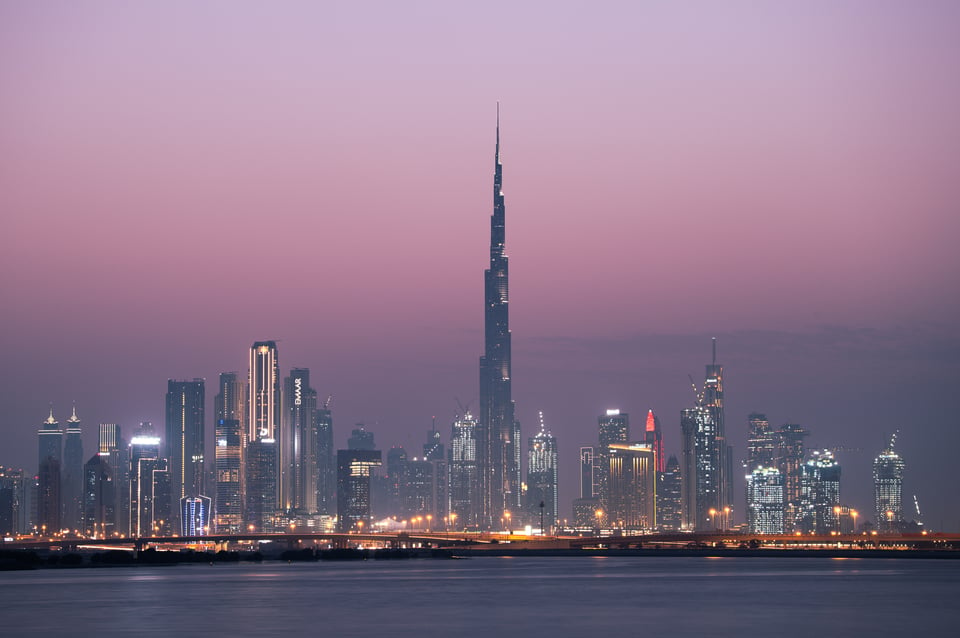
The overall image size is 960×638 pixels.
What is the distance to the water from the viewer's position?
7688 centimetres

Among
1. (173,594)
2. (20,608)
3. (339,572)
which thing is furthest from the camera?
(339,572)

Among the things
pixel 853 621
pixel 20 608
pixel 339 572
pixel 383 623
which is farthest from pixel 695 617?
pixel 339 572

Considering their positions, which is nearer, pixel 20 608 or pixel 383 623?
pixel 383 623

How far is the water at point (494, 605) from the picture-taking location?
76875 mm

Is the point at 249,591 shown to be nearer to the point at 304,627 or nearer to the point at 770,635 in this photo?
the point at 304,627

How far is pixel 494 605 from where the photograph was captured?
320 ft

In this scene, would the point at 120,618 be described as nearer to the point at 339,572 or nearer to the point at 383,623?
the point at 383,623

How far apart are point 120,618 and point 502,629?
25035 mm

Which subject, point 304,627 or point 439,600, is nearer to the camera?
point 304,627

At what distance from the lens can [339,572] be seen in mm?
168000

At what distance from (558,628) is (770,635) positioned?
11.4 m

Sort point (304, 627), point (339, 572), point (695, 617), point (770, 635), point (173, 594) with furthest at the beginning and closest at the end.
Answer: point (339, 572) < point (173, 594) < point (695, 617) < point (304, 627) < point (770, 635)

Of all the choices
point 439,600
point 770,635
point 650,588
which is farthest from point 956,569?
point 770,635

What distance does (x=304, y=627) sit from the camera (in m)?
77.6
